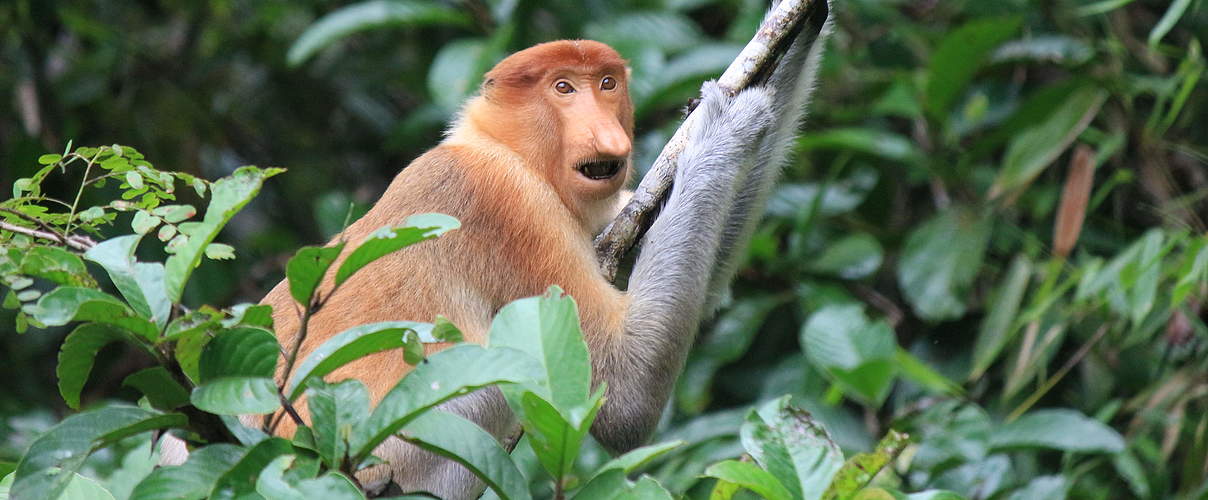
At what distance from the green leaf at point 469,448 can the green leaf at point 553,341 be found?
143mm

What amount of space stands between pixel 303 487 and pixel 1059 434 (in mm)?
3426

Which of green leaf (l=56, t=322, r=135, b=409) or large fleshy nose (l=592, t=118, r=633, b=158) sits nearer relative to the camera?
green leaf (l=56, t=322, r=135, b=409)

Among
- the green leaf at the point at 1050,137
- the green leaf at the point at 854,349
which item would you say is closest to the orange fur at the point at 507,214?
the green leaf at the point at 854,349

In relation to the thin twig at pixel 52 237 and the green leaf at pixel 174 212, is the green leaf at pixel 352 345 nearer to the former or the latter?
the green leaf at pixel 174 212

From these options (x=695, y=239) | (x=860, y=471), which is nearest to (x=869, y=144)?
(x=695, y=239)

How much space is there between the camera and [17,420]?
489cm

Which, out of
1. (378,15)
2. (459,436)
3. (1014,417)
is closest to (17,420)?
(378,15)

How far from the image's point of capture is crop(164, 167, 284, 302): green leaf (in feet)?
6.13

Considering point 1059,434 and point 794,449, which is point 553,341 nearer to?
point 794,449

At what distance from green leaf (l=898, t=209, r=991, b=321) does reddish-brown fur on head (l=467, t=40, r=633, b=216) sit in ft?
7.23

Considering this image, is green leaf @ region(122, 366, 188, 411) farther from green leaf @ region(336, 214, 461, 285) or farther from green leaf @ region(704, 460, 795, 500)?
green leaf @ region(704, 460, 795, 500)

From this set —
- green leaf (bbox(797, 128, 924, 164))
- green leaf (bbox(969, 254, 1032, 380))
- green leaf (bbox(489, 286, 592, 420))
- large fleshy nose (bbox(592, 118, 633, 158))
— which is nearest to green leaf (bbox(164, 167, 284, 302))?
green leaf (bbox(489, 286, 592, 420))

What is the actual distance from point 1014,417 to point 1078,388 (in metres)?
0.66

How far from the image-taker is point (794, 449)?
227cm
